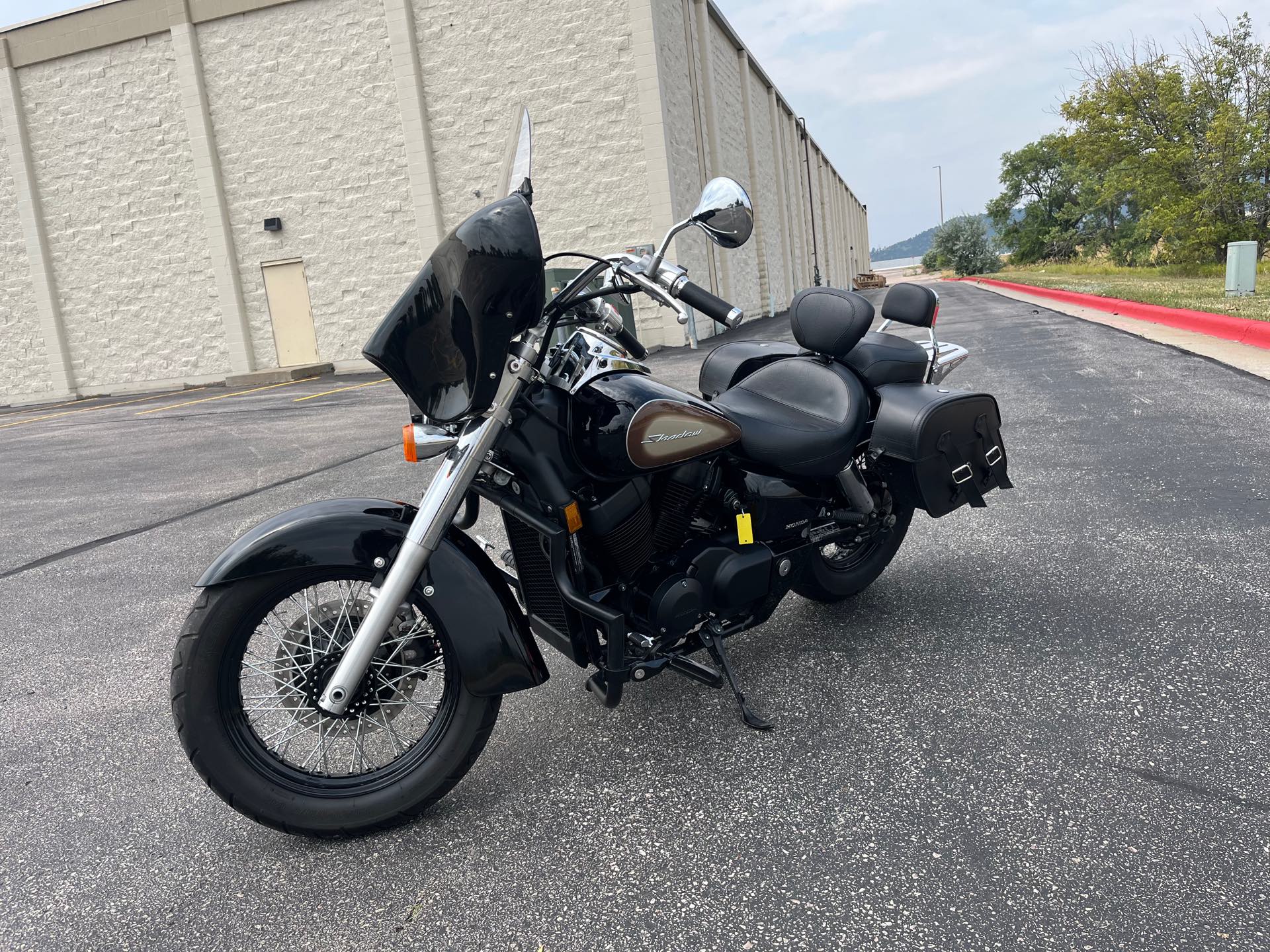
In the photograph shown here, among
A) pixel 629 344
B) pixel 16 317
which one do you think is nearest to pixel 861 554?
pixel 629 344

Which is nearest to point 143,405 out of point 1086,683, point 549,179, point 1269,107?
point 549,179

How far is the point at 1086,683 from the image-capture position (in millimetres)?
2990

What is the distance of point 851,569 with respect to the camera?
3746 millimetres

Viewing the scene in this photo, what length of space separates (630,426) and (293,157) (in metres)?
19.5

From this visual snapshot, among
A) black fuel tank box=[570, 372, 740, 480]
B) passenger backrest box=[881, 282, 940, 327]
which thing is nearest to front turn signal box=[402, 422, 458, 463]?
Result: black fuel tank box=[570, 372, 740, 480]

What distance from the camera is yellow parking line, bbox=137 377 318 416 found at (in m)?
14.7

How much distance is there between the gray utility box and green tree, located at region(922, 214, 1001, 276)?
2270 inches

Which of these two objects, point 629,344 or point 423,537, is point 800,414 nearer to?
point 629,344

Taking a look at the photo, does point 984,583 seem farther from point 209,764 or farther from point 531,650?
point 209,764

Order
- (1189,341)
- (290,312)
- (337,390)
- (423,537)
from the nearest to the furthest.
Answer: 1. (423,537)
2. (1189,341)
3. (337,390)
4. (290,312)

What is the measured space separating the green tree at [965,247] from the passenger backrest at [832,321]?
73.3 meters

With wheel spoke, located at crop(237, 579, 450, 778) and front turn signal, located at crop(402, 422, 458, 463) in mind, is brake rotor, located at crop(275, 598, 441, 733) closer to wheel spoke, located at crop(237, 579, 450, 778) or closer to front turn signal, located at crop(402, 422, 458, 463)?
wheel spoke, located at crop(237, 579, 450, 778)

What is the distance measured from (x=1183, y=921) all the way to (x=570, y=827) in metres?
1.44

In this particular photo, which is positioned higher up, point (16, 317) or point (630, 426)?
point (16, 317)
